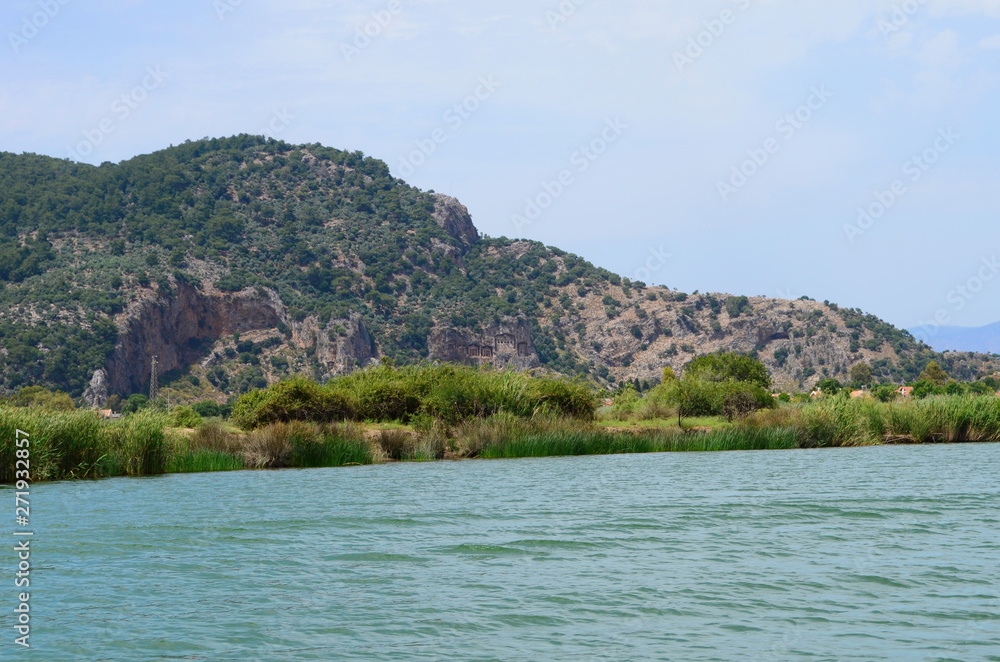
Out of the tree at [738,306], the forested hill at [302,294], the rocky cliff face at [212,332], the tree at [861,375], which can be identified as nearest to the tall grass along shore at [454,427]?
the forested hill at [302,294]

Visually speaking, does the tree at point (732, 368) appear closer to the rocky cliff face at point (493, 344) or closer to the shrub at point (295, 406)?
the shrub at point (295, 406)

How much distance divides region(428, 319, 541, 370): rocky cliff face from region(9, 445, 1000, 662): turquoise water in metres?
118

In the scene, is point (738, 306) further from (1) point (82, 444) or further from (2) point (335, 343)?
(1) point (82, 444)

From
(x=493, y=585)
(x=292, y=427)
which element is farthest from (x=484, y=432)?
(x=493, y=585)

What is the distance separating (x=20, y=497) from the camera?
23.2 meters

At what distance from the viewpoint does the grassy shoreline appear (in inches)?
1132

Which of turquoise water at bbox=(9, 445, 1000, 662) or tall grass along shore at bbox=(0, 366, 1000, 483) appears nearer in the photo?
turquoise water at bbox=(9, 445, 1000, 662)

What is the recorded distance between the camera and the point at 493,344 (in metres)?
152

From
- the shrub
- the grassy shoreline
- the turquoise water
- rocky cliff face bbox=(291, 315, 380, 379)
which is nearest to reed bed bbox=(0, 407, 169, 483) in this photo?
the grassy shoreline

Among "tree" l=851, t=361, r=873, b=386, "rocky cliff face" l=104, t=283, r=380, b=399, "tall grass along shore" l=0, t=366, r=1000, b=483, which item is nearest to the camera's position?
"tall grass along shore" l=0, t=366, r=1000, b=483

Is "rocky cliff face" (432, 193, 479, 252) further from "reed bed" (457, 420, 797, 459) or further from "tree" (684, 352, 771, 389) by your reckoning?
"reed bed" (457, 420, 797, 459)

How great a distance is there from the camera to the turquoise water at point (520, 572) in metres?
11.8

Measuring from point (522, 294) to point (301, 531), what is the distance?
500ft

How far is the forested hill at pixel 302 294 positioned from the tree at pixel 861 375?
645 cm
